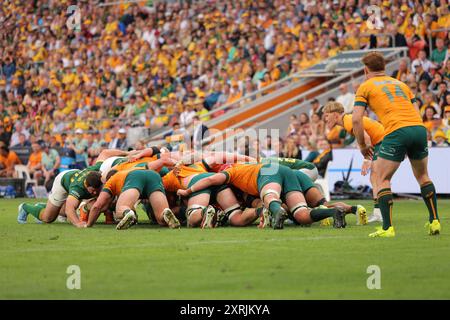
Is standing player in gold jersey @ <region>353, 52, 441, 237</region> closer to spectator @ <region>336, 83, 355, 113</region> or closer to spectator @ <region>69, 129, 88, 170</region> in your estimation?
spectator @ <region>336, 83, 355, 113</region>

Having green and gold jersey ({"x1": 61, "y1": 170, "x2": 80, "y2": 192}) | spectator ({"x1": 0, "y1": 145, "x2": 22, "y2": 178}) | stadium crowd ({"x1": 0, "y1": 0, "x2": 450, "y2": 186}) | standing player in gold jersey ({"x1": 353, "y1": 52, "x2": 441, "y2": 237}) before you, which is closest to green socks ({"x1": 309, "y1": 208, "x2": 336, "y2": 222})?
standing player in gold jersey ({"x1": 353, "y1": 52, "x2": 441, "y2": 237})

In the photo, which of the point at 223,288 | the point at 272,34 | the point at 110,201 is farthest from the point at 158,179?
the point at 272,34

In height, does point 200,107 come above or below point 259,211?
above

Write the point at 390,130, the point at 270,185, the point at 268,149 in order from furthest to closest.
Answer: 1. the point at 268,149
2. the point at 270,185
3. the point at 390,130

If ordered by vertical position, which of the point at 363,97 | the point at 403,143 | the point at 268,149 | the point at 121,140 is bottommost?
the point at 121,140

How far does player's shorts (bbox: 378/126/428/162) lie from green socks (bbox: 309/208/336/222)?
165cm

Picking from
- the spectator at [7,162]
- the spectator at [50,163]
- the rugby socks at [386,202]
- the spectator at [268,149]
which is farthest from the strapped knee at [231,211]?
the spectator at [7,162]

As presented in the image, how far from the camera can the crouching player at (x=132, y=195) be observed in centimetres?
1371

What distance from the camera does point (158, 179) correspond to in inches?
552

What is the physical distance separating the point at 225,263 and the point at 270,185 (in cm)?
403

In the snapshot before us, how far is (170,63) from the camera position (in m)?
33.6

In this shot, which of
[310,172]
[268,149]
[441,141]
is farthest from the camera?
[268,149]

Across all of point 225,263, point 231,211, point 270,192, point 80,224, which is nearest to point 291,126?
point 231,211

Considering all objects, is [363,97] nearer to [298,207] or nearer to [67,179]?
[298,207]
